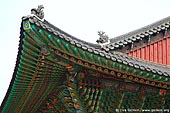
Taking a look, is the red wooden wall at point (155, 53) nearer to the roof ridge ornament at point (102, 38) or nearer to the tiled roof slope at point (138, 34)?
the tiled roof slope at point (138, 34)

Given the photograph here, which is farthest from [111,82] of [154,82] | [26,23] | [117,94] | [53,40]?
[26,23]

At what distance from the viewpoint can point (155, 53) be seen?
13492 mm

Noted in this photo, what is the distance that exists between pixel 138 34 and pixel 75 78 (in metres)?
4.70

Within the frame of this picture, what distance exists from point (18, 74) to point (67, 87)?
1235 millimetres

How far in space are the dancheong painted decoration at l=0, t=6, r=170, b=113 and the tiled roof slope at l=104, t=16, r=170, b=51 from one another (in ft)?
9.96

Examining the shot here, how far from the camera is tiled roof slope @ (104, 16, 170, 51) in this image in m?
12.9

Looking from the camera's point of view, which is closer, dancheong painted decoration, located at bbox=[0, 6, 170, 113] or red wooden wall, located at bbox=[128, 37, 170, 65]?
dancheong painted decoration, located at bbox=[0, 6, 170, 113]

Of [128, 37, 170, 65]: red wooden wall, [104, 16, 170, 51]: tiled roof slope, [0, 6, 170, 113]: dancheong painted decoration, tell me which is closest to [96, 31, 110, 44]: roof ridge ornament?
[104, 16, 170, 51]: tiled roof slope

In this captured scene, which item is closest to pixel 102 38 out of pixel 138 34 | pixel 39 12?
pixel 138 34

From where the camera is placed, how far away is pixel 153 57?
527 inches

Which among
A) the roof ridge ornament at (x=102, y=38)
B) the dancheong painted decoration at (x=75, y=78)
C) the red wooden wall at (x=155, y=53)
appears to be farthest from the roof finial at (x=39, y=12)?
the red wooden wall at (x=155, y=53)

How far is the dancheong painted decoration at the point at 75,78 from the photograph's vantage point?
8.66m

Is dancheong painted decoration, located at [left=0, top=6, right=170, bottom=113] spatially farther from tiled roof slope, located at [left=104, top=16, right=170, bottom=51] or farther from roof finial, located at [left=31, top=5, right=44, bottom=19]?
tiled roof slope, located at [left=104, top=16, right=170, bottom=51]

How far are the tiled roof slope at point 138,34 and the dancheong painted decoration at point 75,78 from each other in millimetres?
3037
